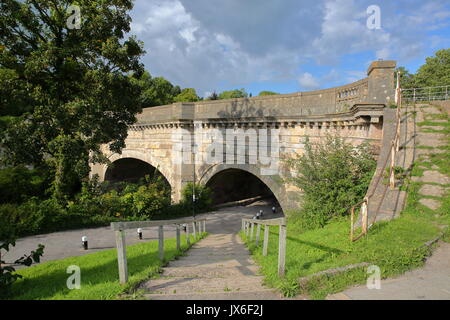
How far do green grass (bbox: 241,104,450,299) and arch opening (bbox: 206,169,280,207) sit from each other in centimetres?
1064

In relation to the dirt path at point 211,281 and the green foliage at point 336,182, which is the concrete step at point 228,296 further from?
the green foliage at point 336,182

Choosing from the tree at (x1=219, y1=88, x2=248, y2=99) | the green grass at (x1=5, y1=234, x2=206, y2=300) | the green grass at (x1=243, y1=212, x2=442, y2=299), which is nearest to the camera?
the green grass at (x1=243, y1=212, x2=442, y2=299)

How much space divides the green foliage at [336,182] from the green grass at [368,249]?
0.72 m

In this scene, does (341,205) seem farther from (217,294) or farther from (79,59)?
(79,59)

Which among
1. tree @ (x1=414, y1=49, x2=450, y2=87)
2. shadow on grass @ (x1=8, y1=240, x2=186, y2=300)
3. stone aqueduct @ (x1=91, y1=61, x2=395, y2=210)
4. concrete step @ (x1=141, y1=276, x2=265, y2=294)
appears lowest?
shadow on grass @ (x1=8, y1=240, x2=186, y2=300)

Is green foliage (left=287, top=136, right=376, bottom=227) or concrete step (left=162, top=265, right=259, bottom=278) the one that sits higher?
green foliage (left=287, top=136, right=376, bottom=227)

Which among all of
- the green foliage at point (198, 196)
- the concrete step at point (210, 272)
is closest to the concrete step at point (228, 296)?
the concrete step at point (210, 272)

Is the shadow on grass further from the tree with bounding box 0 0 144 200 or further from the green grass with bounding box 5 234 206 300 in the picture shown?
the tree with bounding box 0 0 144 200

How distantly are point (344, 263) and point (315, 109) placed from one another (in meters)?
7.26

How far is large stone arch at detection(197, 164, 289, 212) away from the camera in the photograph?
12.0 meters

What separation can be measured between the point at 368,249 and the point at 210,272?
2.26 meters

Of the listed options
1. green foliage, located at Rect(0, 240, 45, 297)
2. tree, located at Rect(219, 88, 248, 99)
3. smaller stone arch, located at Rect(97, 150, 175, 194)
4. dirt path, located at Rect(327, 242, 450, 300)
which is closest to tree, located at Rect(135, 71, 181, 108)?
tree, located at Rect(219, 88, 248, 99)

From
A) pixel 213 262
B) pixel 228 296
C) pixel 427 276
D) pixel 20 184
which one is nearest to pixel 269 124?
pixel 213 262
